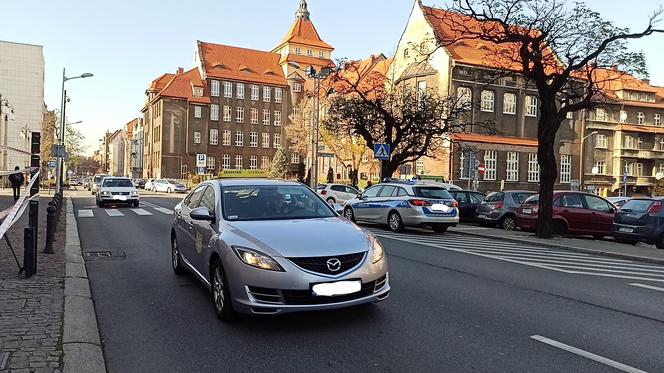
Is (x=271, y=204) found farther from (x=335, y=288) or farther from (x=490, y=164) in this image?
(x=490, y=164)

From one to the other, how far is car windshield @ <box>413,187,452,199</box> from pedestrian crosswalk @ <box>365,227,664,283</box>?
1172mm

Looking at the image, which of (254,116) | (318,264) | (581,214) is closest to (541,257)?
(581,214)

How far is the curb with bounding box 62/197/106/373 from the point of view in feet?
14.6

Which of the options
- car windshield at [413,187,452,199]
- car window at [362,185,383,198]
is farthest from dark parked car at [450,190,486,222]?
car windshield at [413,187,452,199]

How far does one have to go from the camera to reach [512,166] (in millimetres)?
55719

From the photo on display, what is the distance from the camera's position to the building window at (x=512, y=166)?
55.4 meters

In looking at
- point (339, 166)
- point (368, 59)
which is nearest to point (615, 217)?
point (339, 166)

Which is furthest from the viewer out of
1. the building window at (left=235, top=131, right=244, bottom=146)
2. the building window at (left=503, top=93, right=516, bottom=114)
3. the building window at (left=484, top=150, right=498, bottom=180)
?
the building window at (left=235, top=131, right=244, bottom=146)

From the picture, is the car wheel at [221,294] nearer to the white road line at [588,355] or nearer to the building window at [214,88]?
the white road line at [588,355]

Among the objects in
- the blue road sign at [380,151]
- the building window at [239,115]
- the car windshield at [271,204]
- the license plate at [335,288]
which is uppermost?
the building window at [239,115]

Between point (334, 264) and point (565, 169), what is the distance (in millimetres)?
60972

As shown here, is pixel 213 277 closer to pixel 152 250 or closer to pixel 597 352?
pixel 597 352

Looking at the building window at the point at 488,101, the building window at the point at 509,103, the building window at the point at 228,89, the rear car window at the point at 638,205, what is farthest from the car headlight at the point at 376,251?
the building window at the point at 228,89

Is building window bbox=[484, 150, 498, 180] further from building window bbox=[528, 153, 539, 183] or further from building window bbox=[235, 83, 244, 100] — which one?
building window bbox=[235, 83, 244, 100]
